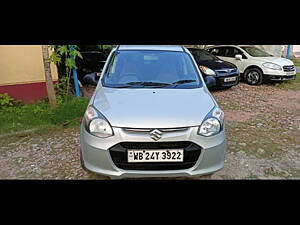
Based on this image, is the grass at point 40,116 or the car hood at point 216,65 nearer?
the grass at point 40,116

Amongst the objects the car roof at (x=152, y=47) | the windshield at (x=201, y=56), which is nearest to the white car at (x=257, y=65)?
the windshield at (x=201, y=56)

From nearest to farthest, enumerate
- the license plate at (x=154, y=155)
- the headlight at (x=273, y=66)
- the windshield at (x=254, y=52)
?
the license plate at (x=154, y=155), the headlight at (x=273, y=66), the windshield at (x=254, y=52)

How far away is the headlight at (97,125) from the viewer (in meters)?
2.05

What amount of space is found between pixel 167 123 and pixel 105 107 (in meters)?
0.66

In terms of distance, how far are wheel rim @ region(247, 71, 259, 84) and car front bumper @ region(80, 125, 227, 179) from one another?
21.8 feet

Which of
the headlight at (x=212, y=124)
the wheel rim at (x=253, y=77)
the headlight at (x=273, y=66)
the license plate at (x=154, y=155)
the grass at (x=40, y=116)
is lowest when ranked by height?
the wheel rim at (x=253, y=77)

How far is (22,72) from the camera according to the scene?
4961 mm

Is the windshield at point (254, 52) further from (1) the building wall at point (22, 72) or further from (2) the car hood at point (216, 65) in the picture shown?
(1) the building wall at point (22, 72)

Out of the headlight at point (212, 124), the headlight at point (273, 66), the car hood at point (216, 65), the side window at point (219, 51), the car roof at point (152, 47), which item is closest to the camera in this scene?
the headlight at point (212, 124)

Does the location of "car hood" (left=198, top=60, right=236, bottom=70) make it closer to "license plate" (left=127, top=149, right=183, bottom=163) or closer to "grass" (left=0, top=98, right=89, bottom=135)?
"grass" (left=0, top=98, right=89, bottom=135)

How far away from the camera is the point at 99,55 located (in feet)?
28.1

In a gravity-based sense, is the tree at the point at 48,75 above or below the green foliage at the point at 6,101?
above

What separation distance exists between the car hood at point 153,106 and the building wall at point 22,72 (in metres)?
3.10

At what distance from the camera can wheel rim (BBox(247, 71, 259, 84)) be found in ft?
25.7
